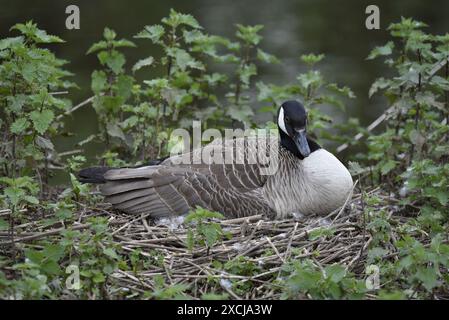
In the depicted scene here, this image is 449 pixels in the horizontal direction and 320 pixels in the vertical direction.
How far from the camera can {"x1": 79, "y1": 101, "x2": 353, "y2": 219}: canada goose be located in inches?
280

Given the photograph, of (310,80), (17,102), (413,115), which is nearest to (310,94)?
(310,80)

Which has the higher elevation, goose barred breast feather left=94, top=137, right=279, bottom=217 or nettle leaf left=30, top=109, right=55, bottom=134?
nettle leaf left=30, top=109, right=55, bottom=134

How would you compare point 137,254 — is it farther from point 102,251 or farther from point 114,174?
point 114,174

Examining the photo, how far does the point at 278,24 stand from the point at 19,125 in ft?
30.7

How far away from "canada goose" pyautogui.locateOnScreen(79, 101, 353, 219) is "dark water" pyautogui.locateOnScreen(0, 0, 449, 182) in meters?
5.55

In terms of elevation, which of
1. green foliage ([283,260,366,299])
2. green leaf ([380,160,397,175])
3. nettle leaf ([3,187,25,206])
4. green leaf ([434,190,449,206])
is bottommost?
green foliage ([283,260,366,299])

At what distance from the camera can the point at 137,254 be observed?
6305mm

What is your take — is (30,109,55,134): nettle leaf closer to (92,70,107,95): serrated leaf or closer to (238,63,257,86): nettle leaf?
(92,70,107,95): serrated leaf

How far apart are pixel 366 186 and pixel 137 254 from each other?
131 inches

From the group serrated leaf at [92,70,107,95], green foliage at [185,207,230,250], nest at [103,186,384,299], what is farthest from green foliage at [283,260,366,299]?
serrated leaf at [92,70,107,95]

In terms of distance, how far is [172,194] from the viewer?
282 inches

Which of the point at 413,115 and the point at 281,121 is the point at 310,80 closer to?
the point at 413,115

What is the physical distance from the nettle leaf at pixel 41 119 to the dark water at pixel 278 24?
5.83 m
